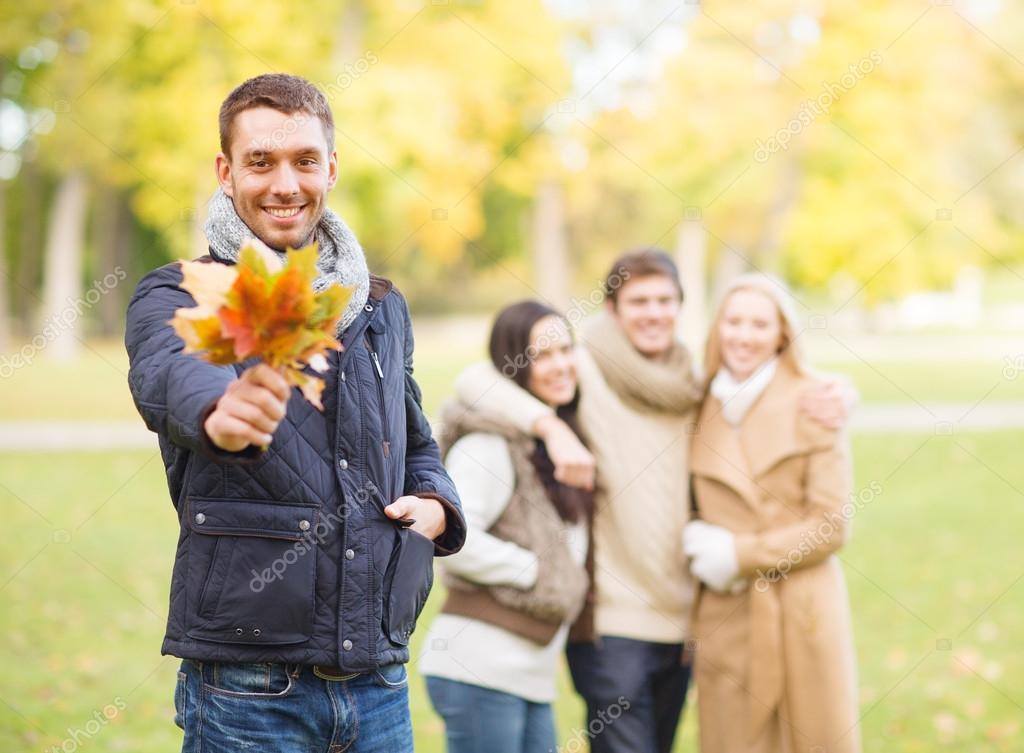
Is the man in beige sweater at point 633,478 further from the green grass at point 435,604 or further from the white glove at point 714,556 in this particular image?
the green grass at point 435,604

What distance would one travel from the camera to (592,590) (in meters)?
4.06

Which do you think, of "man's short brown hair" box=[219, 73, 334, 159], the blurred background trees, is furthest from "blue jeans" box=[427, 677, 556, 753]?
the blurred background trees

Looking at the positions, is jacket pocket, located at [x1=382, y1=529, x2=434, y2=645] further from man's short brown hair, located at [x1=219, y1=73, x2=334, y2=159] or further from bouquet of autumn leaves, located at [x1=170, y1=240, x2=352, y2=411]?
man's short brown hair, located at [x1=219, y1=73, x2=334, y2=159]

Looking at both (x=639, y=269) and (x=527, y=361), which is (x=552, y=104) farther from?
(x=527, y=361)

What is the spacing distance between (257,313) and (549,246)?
23315 millimetres

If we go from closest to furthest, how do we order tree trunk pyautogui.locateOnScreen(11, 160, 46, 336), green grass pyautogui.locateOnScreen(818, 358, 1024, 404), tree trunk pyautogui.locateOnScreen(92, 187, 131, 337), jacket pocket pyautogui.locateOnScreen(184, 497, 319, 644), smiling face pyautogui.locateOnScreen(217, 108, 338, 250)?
jacket pocket pyautogui.locateOnScreen(184, 497, 319, 644)
smiling face pyautogui.locateOnScreen(217, 108, 338, 250)
green grass pyautogui.locateOnScreen(818, 358, 1024, 404)
tree trunk pyautogui.locateOnScreen(92, 187, 131, 337)
tree trunk pyautogui.locateOnScreen(11, 160, 46, 336)

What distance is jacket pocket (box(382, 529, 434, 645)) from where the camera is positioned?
7.41ft

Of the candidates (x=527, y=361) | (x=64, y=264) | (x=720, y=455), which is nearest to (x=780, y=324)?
(x=720, y=455)

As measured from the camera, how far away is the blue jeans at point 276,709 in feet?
7.06

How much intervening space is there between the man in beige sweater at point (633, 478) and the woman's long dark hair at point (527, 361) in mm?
26

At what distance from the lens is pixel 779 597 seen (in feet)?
13.3

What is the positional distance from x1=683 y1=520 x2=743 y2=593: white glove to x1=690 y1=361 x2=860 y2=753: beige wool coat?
1.5 inches

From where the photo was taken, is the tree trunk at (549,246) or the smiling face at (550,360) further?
the tree trunk at (549,246)

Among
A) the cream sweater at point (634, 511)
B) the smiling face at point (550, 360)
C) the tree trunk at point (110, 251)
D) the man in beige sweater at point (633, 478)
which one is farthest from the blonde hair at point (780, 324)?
the tree trunk at point (110, 251)
